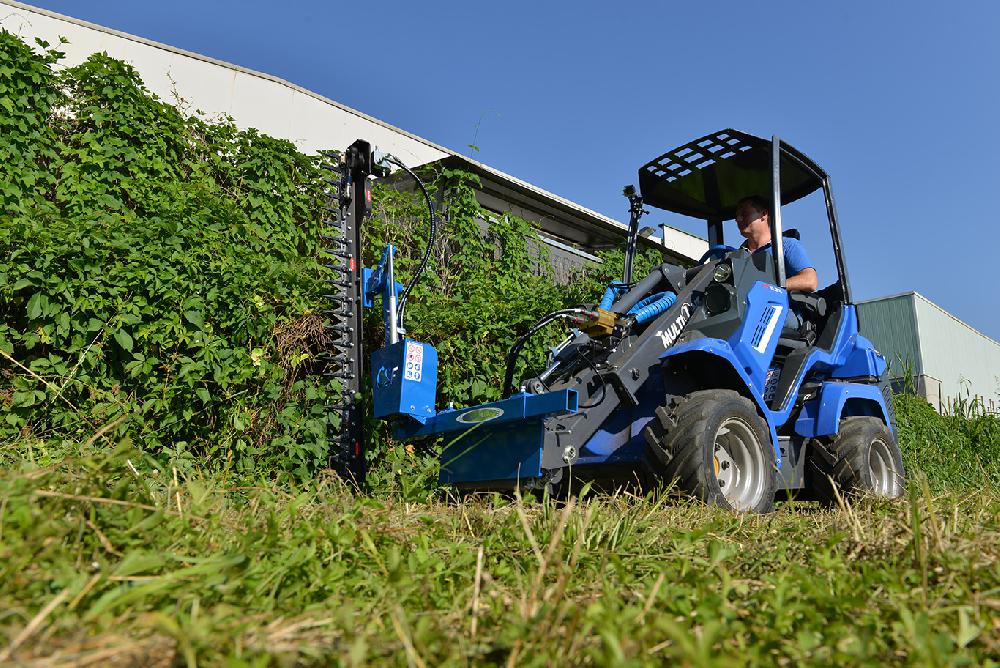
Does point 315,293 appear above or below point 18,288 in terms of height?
above

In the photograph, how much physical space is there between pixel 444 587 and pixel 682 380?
2.68 meters

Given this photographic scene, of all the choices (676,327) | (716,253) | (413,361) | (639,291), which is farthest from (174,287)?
(716,253)

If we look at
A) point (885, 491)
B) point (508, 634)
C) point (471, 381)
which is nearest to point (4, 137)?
point (471, 381)

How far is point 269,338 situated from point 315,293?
0.59 meters

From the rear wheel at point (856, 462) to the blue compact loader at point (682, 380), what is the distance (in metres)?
0.01

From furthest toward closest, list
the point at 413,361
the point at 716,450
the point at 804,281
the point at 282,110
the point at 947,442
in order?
1. the point at 282,110
2. the point at 947,442
3. the point at 804,281
4. the point at 413,361
5. the point at 716,450

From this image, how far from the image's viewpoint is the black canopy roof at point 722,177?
5.59m

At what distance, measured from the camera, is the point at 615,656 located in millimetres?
1217

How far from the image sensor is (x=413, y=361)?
15.0ft

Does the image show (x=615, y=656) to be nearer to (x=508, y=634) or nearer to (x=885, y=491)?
(x=508, y=634)

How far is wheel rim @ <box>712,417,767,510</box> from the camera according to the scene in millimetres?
4160

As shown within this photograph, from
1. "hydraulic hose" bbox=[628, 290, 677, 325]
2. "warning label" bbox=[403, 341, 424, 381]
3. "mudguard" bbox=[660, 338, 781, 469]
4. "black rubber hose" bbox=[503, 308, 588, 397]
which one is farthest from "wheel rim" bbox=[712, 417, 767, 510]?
"warning label" bbox=[403, 341, 424, 381]

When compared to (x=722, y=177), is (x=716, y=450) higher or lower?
lower

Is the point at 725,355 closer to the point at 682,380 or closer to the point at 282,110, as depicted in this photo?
the point at 682,380
